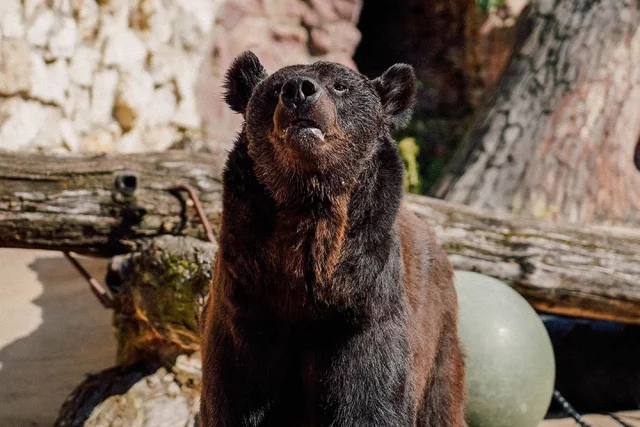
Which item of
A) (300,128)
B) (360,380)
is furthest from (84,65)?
(360,380)

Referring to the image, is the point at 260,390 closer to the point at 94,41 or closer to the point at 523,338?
the point at 523,338

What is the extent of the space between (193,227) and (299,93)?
2.11 metres

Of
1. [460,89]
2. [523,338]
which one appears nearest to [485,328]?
[523,338]

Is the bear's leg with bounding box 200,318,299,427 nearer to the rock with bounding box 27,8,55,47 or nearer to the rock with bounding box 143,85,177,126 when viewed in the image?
the rock with bounding box 27,8,55,47

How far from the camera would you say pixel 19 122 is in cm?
599

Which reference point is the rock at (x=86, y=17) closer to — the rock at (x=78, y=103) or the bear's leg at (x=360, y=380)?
the rock at (x=78, y=103)

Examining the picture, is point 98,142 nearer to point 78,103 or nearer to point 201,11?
point 78,103

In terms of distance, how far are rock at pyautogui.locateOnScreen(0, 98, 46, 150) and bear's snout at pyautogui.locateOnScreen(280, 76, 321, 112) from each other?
4174 mm

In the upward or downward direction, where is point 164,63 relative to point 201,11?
downward

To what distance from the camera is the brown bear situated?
238cm

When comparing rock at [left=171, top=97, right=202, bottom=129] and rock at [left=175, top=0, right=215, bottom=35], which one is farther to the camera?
rock at [left=175, top=0, right=215, bottom=35]

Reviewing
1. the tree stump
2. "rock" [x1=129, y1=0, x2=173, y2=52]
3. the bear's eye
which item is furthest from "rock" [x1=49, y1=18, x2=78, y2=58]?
the bear's eye

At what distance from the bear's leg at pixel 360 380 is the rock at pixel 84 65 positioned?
16.1 ft

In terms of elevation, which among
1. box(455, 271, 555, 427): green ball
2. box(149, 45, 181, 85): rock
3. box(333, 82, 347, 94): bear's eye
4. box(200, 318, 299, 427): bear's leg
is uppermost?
box(333, 82, 347, 94): bear's eye
